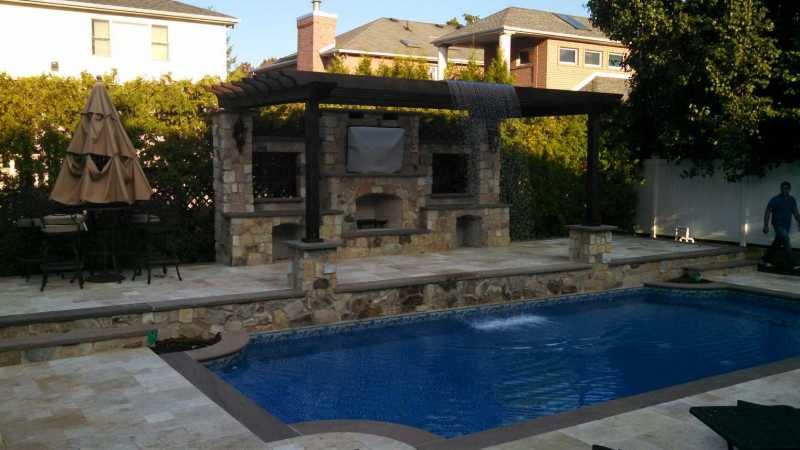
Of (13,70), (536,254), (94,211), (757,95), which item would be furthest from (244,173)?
(13,70)

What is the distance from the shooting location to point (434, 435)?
18.9 ft

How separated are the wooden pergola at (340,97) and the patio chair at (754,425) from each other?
21.8 feet

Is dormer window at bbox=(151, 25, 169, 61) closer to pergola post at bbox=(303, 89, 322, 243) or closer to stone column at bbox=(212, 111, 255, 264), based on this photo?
stone column at bbox=(212, 111, 255, 264)

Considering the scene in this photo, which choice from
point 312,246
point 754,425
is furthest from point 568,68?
point 754,425

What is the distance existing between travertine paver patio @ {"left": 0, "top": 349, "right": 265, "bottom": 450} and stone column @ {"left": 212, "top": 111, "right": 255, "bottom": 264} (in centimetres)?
556

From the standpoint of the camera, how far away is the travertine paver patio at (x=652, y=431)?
5.31m

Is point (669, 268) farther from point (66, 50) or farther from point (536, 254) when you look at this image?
point (66, 50)

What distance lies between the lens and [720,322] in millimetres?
11391

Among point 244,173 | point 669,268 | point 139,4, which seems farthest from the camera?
point 139,4

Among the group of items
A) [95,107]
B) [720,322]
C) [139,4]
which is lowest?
[720,322]

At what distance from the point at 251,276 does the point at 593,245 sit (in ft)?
21.1

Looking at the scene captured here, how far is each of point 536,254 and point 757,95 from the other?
19.6 ft

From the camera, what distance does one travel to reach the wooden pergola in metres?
10.3

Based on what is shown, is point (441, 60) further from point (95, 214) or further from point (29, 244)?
point (29, 244)
